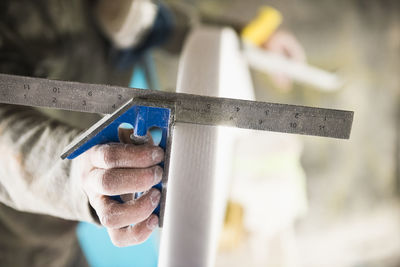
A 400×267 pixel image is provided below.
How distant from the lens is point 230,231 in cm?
100

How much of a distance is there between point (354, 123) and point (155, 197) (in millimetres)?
965

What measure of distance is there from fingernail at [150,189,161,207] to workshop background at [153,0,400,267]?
2.53 feet

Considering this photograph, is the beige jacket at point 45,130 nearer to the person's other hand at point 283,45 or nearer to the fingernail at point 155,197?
the fingernail at point 155,197

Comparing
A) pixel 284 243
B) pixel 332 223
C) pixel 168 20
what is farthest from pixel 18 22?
pixel 332 223

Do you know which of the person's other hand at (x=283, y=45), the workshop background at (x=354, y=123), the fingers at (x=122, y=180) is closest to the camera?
the fingers at (x=122, y=180)

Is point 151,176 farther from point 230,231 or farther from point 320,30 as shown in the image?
point 320,30

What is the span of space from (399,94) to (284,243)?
2.05 feet

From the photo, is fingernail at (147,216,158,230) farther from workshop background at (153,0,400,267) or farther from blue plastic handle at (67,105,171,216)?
workshop background at (153,0,400,267)

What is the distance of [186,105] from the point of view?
15.7 inches

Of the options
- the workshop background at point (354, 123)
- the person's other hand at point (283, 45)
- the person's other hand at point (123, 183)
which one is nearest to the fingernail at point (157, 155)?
the person's other hand at point (123, 183)

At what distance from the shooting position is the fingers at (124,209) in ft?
1.30

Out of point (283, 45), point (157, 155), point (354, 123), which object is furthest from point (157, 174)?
point (354, 123)

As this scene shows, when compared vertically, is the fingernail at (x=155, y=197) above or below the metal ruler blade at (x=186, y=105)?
below

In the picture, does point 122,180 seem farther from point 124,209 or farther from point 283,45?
point 283,45
